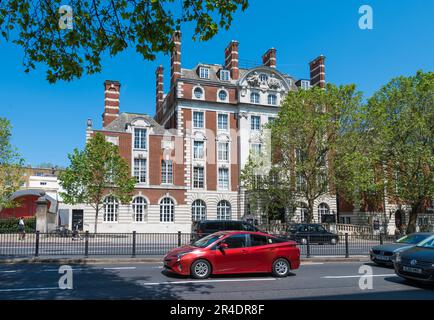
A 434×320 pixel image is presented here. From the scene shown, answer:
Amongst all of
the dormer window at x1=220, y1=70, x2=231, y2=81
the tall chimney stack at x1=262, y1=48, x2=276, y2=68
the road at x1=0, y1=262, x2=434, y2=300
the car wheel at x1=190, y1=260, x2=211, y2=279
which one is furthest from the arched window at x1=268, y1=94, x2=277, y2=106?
the car wheel at x1=190, y1=260, x2=211, y2=279

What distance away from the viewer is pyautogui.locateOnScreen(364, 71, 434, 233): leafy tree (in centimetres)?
3400

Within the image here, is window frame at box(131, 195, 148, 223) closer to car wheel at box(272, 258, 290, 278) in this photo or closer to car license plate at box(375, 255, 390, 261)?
car license plate at box(375, 255, 390, 261)

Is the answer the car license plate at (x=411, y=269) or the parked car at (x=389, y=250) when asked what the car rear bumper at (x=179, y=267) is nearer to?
the car license plate at (x=411, y=269)

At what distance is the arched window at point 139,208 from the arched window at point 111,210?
6.04 ft

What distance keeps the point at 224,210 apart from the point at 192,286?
33651mm

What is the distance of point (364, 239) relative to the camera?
21.9 meters

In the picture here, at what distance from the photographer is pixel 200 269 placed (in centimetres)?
1211

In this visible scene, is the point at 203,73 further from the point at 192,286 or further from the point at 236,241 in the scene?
the point at 192,286

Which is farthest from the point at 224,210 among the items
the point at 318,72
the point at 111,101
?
the point at 318,72

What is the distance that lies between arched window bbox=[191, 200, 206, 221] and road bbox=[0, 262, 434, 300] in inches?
1141

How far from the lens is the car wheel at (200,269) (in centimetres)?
1205

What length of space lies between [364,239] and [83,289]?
649 inches

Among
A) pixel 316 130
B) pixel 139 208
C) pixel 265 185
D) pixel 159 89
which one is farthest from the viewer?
pixel 159 89
